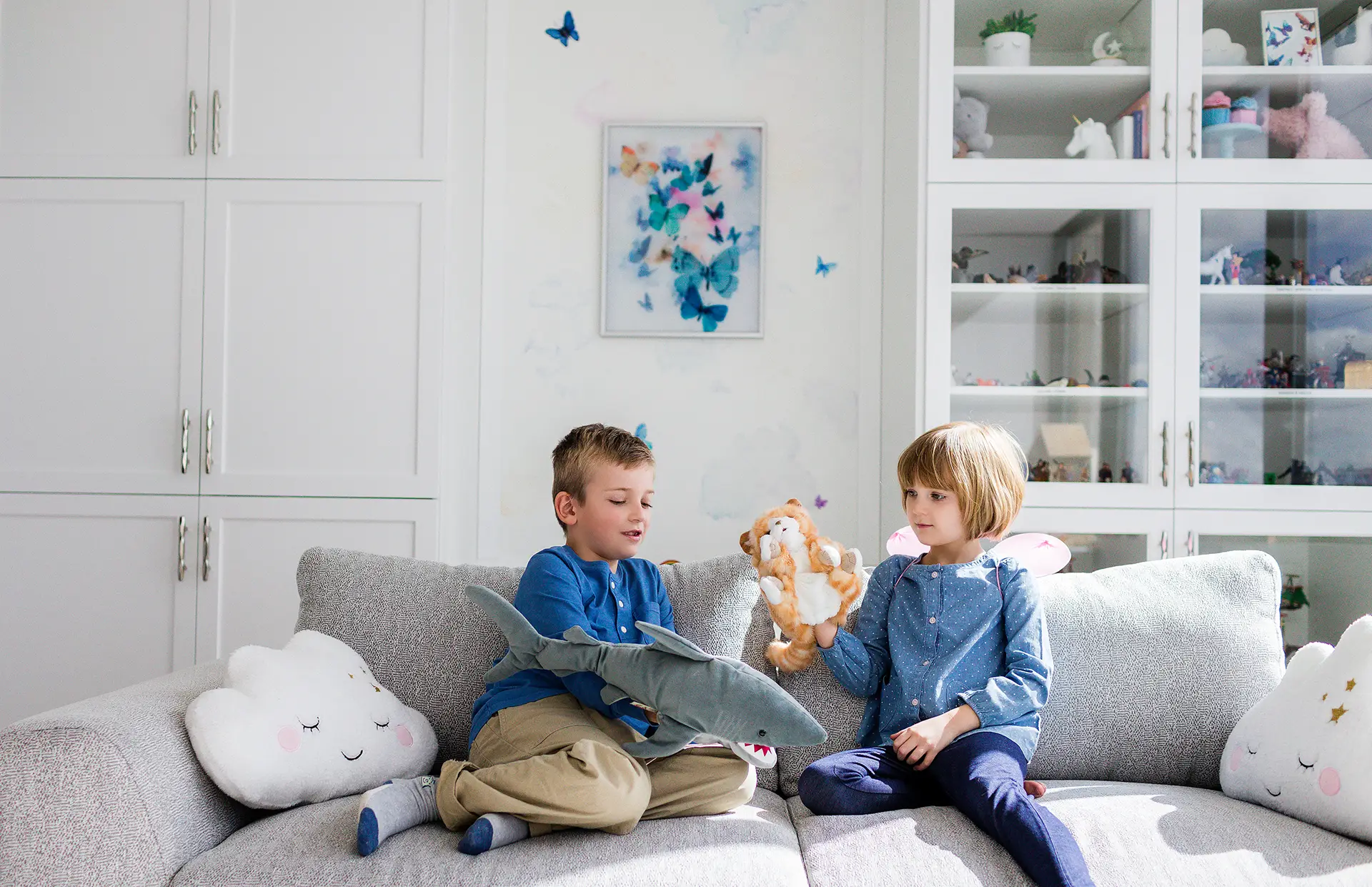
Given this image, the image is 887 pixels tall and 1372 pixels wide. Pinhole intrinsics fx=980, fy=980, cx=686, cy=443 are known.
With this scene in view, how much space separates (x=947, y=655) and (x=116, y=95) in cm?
249

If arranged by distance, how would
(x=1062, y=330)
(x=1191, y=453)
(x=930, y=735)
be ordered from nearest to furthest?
(x=930, y=735) < (x=1191, y=453) < (x=1062, y=330)

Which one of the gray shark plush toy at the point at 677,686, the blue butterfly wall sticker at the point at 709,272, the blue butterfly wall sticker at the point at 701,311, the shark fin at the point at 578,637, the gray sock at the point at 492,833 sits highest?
the blue butterfly wall sticker at the point at 709,272

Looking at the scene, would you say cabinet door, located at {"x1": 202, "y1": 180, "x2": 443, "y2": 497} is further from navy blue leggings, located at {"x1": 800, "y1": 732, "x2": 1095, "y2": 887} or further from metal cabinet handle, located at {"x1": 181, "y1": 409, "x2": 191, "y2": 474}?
navy blue leggings, located at {"x1": 800, "y1": 732, "x2": 1095, "y2": 887}

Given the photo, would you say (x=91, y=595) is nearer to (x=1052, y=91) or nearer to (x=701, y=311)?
(x=701, y=311)

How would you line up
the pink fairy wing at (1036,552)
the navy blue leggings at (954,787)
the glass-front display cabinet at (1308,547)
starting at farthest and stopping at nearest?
the glass-front display cabinet at (1308,547), the pink fairy wing at (1036,552), the navy blue leggings at (954,787)

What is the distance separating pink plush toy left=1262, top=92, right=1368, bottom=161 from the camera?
246 cm

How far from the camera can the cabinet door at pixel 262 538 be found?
253cm

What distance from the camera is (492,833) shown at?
119 centimetres

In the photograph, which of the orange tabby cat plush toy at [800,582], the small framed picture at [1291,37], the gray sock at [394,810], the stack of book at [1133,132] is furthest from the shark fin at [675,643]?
the small framed picture at [1291,37]

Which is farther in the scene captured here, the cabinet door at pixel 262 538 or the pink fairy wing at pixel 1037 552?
the cabinet door at pixel 262 538

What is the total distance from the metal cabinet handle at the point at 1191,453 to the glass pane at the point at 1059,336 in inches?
4.0

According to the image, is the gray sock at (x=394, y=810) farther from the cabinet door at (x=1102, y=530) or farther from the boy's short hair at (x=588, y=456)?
the cabinet door at (x=1102, y=530)

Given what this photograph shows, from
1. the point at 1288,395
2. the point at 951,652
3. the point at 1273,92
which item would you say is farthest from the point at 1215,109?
the point at 951,652

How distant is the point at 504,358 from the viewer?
285 cm
